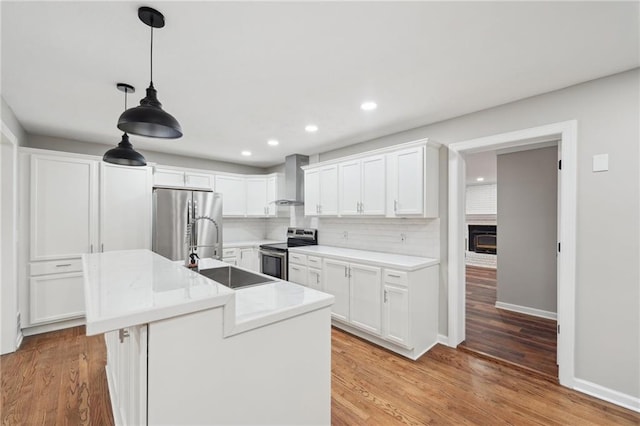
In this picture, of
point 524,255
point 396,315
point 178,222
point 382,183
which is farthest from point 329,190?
point 524,255

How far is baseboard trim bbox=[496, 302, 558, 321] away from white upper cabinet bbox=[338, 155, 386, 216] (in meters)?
2.63

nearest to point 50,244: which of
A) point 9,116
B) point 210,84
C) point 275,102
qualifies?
point 9,116

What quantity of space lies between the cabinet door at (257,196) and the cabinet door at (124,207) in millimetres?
1854

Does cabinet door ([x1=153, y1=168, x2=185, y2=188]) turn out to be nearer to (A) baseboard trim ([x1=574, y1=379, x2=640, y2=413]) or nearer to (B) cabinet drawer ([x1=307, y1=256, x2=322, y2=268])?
(B) cabinet drawer ([x1=307, y1=256, x2=322, y2=268])

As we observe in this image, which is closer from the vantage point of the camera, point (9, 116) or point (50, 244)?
point (9, 116)

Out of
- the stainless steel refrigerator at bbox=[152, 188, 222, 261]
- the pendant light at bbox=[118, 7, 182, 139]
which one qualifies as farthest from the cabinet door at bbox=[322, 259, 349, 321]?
the pendant light at bbox=[118, 7, 182, 139]

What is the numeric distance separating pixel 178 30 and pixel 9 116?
2663mm

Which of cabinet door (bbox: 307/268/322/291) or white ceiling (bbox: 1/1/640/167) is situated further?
cabinet door (bbox: 307/268/322/291)

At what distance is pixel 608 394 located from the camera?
2213mm

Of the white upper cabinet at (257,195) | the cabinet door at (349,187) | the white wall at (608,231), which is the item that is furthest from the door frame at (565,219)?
the white upper cabinet at (257,195)

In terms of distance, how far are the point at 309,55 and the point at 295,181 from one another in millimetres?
3081

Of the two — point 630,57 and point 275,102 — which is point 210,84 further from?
point 630,57

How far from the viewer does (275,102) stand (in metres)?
2.81

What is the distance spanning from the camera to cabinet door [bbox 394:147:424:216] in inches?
124
